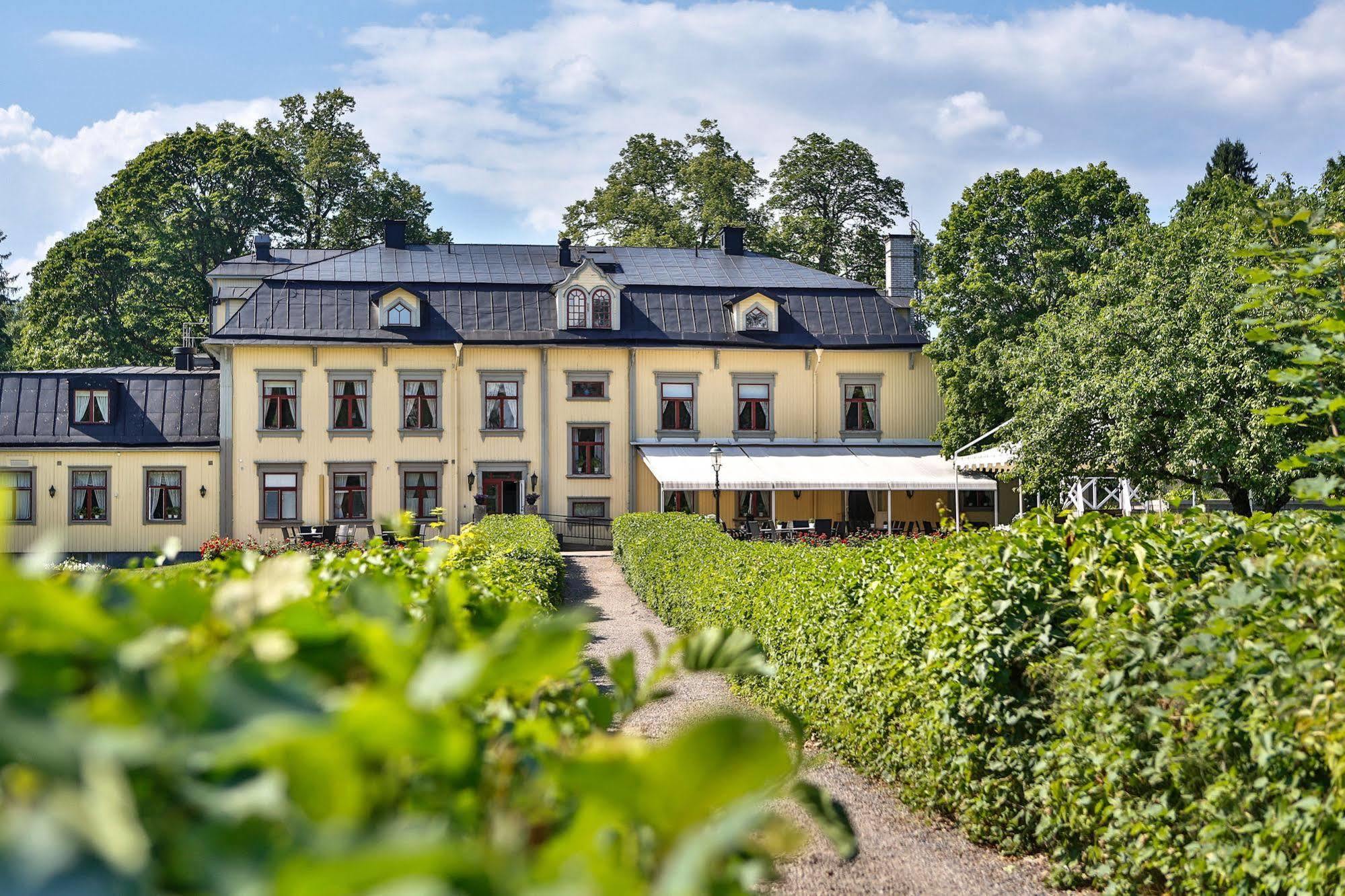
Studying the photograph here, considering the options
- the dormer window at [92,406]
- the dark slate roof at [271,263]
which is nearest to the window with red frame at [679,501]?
the dark slate roof at [271,263]

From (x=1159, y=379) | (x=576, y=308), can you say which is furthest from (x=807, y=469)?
(x=1159, y=379)

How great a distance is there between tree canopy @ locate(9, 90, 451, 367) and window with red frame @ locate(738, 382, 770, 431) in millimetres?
19803

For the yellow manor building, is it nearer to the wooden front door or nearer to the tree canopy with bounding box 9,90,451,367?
the wooden front door

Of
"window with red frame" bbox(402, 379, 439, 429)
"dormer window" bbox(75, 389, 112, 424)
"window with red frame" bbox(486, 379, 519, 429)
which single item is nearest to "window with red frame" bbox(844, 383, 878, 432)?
"window with red frame" bbox(486, 379, 519, 429)

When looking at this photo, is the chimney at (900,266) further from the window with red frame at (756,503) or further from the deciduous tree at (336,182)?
the deciduous tree at (336,182)

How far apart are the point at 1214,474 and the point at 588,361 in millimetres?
15151

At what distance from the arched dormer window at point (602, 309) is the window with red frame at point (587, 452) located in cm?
271

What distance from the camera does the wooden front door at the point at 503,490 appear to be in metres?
28.0

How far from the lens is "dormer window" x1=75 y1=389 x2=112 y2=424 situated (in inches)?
1085

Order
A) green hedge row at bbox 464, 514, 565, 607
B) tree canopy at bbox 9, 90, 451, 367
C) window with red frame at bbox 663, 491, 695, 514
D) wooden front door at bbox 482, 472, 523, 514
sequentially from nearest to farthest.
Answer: green hedge row at bbox 464, 514, 565, 607
wooden front door at bbox 482, 472, 523, 514
window with red frame at bbox 663, 491, 695, 514
tree canopy at bbox 9, 90, 451, 367

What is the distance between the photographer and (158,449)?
27375 millimetres

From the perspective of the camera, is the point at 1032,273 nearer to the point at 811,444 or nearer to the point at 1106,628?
the point at 811,444

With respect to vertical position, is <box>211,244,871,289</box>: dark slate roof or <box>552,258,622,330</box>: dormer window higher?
<box>211,244,871,289</box>: dark slate roof

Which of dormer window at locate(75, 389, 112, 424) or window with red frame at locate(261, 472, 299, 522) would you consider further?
dormer window at locate(75, 389, 112, 424)
